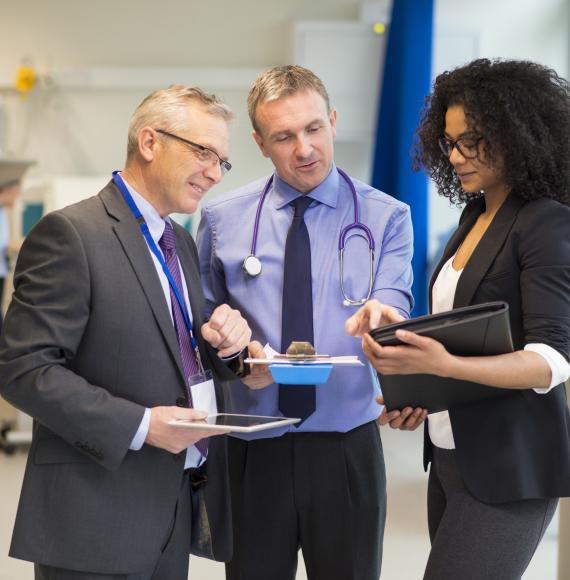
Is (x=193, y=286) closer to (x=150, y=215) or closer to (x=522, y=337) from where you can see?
(x=150, y=215)

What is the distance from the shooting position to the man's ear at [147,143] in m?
1.76

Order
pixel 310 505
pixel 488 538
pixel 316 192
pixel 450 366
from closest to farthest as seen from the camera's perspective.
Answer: pixel 450 366 → pixel 488 538 → pixel 310 505 → pixel 316 192

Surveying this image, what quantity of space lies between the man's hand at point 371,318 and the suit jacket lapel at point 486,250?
5.9 inches

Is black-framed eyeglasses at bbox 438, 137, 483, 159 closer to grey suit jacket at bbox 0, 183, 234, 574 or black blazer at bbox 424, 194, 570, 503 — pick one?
black blazer at bbox 424, 194, 570, 503

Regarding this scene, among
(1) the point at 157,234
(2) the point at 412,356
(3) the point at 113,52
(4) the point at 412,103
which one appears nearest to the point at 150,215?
(1) the point at 157,234

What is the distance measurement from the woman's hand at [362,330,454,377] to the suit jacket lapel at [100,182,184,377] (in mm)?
366

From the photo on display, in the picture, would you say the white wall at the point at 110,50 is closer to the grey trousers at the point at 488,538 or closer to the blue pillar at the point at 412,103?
the blue pillar at the point at 412,103

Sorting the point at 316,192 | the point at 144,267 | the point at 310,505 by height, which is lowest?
the point at 310,505

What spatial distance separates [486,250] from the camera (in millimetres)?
1651

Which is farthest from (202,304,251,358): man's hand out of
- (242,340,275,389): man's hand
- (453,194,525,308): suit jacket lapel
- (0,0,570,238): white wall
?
(0,0,570,238): white wall

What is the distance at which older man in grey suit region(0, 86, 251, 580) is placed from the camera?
1528mm

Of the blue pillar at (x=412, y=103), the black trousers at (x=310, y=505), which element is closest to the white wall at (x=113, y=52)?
the blue pillar at (x=412, y=103)

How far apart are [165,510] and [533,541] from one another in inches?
27.3

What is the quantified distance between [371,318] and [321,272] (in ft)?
1.27
